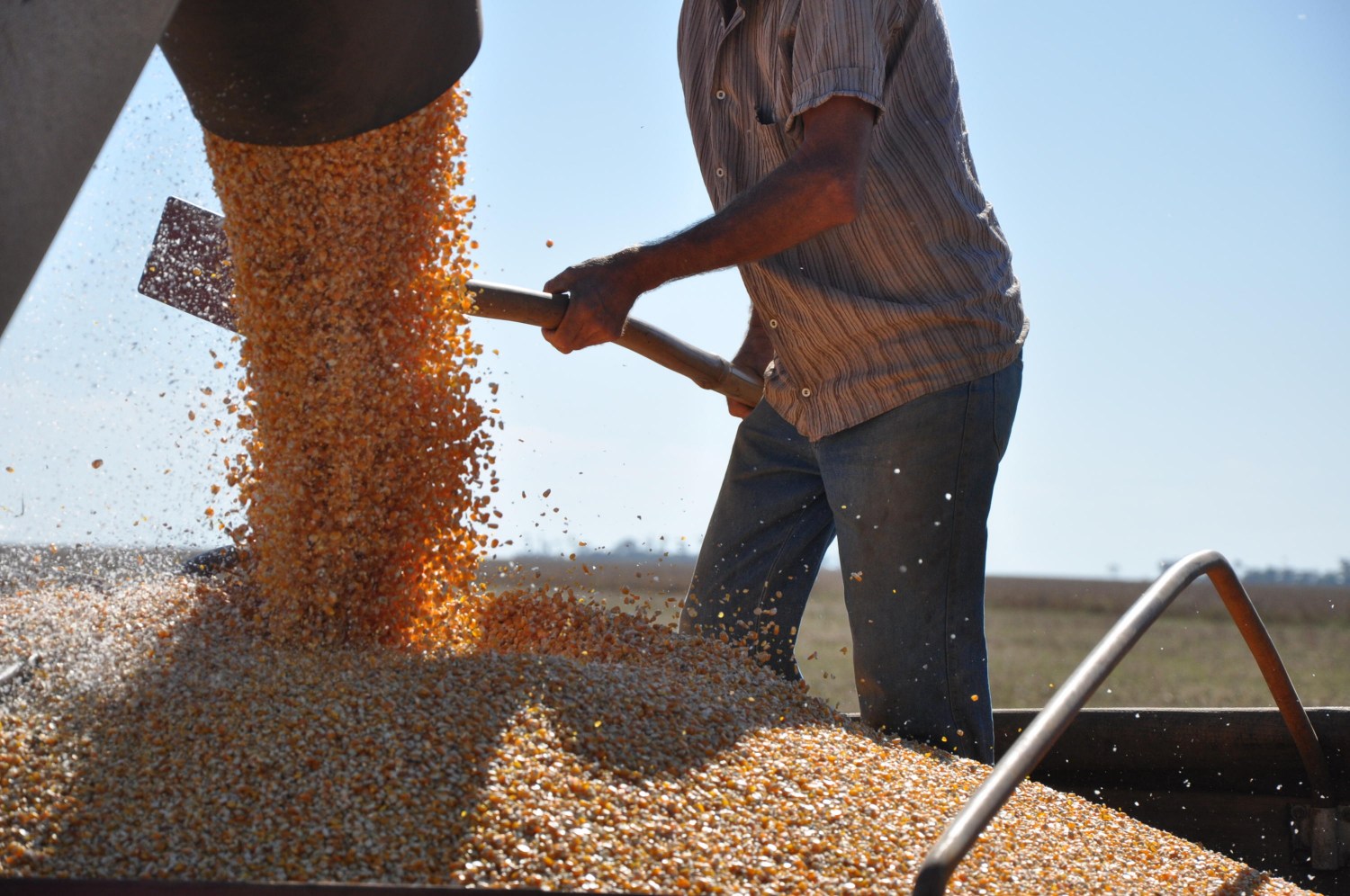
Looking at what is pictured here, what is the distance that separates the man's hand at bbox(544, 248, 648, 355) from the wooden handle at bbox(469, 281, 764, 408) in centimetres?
5

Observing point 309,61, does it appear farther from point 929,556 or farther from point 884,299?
point 929,556

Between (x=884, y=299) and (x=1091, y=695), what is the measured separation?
0.93 meters

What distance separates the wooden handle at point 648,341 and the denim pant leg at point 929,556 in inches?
18.9

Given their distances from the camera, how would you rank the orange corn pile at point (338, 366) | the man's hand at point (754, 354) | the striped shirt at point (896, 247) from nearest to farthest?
the orange corn pile at point (338, 366)
the striped shirt at point (896, 247)
the man's hand at point (754, 354)

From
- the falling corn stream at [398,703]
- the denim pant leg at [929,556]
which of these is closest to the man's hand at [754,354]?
the denim pant leg at [929,556]

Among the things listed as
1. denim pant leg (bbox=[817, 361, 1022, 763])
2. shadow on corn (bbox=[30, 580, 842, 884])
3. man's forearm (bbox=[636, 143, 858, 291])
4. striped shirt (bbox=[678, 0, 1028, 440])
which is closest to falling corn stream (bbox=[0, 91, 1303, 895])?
shadow on corn (bbox=[30, 580, 842, 884])

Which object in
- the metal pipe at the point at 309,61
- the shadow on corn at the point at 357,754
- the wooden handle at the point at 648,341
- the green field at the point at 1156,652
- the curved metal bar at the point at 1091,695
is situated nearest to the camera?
the curved metal bar at the point at 1091,695

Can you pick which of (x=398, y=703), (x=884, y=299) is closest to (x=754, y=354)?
(x=884, y=299)

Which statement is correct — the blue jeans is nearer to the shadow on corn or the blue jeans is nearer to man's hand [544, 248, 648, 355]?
the shadow on corn

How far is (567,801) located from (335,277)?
955mm

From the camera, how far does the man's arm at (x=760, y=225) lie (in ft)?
6.30

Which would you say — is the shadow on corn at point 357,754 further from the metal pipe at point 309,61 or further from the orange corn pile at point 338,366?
the metal pipe at point 309,61

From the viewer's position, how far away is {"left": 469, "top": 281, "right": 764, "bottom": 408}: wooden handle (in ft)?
6.58

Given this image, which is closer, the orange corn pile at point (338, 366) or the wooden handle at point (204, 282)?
the orange corn pile at point (338, 366)
